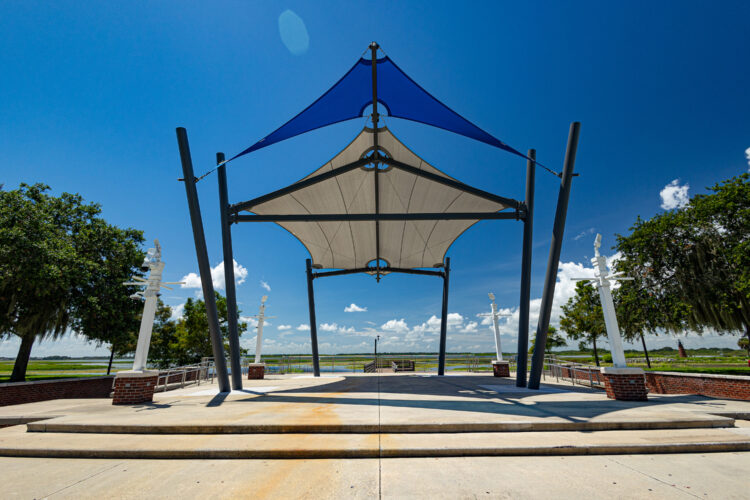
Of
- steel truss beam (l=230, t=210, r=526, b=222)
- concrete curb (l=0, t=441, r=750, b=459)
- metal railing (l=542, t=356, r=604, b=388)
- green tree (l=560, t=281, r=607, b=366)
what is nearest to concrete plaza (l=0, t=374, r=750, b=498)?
concrete curb (l=0, t=441, r=750, b=459)

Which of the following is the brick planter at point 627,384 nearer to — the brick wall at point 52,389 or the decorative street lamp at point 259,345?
the decorative street lamp at point 259,345

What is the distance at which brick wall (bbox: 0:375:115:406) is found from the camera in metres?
12.1

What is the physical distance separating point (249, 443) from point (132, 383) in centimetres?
549

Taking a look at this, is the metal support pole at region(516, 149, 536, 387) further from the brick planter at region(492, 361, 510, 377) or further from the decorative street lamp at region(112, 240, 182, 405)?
the decorative street lamp at region(112, 240, 182, 405)

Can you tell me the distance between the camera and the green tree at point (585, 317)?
25234mm

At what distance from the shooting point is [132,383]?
7.55 m

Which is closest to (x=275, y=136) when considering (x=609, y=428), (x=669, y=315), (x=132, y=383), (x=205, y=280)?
(x=205, y=280)

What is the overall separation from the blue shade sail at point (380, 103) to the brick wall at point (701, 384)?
9.29 meters

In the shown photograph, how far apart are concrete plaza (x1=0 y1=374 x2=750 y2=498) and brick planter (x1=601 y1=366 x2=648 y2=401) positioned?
67.1 inches

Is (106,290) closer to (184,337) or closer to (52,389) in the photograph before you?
(52,389)

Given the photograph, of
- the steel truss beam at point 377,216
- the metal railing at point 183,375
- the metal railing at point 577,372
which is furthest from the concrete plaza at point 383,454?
the metal railing at point 577,372

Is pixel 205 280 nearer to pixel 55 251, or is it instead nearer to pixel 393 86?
pixel 393 86

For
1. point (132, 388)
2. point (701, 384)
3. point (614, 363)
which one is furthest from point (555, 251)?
point (132, 388)

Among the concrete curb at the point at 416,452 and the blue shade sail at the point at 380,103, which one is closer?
the concrete curb at the point at 416,452
